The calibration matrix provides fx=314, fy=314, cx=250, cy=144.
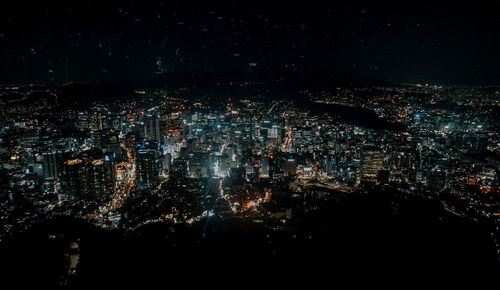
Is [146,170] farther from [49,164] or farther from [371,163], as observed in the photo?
[371,163]

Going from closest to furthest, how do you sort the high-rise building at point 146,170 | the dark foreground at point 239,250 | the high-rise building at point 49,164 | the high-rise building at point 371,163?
the dark foreground at point 239,250
the high-rise building at point 49,164
the high-rise building at point 146,170
the high-rise building at point 371,163

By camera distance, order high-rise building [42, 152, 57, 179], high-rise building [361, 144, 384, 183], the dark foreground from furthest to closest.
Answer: high-rise building [361, 144, 384, 183] → high-rise building [42, 152, 57, 179] → the dark foreground

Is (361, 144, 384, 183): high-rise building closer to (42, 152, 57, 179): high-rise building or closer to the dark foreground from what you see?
the dark foreground

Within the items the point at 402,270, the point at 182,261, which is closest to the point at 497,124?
the point at 402,270

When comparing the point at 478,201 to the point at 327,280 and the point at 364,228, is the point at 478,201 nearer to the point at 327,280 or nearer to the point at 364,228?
the point at 364,228

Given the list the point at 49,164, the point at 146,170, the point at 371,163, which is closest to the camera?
the point at 49,164

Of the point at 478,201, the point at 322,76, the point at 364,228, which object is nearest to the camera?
the point at 364,228

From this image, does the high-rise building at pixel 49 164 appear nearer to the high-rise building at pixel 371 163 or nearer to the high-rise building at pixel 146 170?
the high-rise building at pixel 146 170

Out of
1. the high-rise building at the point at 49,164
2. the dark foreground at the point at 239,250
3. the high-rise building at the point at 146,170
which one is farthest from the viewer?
the high-rise building at the point at 146,170

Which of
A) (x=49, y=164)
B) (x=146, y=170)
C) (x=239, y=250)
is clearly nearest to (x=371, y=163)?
(x=239, y=250)

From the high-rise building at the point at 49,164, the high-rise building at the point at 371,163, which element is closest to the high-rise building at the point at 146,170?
the high-rise building at the point at 49,164

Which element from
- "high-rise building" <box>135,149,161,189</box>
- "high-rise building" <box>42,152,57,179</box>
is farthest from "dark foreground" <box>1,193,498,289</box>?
"high-rise building" <box>135,149,161,189</box>
